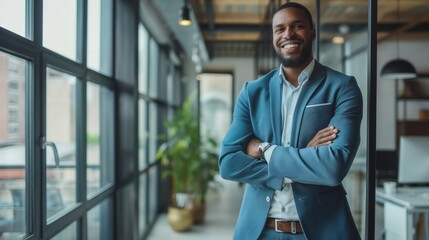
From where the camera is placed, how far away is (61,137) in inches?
89.2

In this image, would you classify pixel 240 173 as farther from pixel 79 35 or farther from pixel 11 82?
pixel 79 35

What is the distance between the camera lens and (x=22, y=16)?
1604mm

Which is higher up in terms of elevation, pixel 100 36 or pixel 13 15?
pixel 100 36

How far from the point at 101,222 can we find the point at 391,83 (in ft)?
19.4

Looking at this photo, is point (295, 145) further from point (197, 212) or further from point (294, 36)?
point (197, 212)

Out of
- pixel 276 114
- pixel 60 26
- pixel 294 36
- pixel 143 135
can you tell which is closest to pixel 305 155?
pixel 276 114

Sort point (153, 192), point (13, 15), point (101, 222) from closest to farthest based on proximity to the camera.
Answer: point (13, 15) < point (101, 222) < point (153, 192)

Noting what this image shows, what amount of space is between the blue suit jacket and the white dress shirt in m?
0.02

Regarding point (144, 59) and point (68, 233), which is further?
point (144, 59)

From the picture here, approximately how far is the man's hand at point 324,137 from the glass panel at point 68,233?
150 centimetres

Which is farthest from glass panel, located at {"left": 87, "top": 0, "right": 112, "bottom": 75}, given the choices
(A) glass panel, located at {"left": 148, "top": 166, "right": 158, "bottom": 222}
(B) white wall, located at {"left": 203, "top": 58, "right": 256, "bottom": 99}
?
(B) white wall, located at {"left": 203, "top": 58, "right": 256, "bottom": 99}

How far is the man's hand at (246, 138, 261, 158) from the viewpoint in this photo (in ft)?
4.33

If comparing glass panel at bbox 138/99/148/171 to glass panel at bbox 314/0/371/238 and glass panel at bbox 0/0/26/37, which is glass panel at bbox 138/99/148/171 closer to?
glass panel at bbox 314/0/371/238

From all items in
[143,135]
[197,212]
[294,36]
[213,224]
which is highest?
[294,36]
